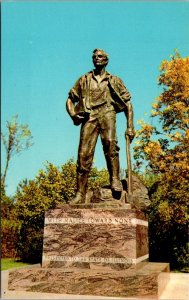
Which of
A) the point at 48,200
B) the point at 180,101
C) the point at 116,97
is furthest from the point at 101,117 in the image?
the point at 48,200

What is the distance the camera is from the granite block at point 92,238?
271 inches

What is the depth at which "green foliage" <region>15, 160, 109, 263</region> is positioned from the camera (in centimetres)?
1956

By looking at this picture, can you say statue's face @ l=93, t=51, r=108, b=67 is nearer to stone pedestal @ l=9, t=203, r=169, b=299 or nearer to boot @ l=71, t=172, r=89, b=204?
boot @ l=71, t=172, r=89, b=204

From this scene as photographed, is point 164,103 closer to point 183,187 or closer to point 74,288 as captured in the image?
point 183,187

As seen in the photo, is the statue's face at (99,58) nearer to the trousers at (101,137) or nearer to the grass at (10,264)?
the trousers at (101,137)

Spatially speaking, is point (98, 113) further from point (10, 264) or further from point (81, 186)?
point (10, 264)

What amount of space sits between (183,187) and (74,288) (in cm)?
1034

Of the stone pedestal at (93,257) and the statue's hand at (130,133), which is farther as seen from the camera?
the statue's hand at (130,133)

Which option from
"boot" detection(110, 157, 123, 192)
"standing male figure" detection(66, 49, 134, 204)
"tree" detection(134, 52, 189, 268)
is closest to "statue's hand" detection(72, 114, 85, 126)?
"standing male figure" detection(66, 49, 134, 204)

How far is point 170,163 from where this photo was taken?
16.7 metres

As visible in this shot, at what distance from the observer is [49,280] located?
664cm

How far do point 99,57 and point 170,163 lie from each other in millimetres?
9478

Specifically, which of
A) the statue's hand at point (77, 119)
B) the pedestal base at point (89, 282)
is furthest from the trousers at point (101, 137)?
the pedestal base at point (89, 282)

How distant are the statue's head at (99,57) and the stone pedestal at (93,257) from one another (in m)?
3.09
